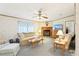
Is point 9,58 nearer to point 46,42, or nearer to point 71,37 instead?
point 46,42

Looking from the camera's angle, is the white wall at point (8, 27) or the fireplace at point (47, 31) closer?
the white wall at point (8, 27)

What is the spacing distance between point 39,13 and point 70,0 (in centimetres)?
65

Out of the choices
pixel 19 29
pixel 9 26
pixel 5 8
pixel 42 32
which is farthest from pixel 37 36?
pixel 5 8

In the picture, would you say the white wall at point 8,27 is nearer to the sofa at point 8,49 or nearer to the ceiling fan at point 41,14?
the sofa at point 8,49

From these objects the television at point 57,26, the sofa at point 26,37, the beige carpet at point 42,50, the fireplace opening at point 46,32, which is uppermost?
the television at point 57,26

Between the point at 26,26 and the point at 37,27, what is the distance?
232mm

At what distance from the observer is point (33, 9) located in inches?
88.3

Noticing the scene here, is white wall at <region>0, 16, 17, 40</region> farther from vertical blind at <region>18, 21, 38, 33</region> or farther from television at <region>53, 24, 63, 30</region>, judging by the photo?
television at <region>53, 24, 63, 30</region>

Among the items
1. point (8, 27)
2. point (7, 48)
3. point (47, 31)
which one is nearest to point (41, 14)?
point (47, 31)

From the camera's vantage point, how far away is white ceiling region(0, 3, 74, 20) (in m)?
2.19

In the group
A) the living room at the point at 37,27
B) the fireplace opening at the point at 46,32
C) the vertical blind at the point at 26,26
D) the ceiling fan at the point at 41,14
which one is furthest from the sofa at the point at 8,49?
the ceiling fan at the point at 41,14

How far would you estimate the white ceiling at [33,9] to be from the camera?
2.19m

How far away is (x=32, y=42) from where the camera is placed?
7.68ft

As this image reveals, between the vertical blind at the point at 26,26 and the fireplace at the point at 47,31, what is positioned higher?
the vertical blind at the point at 26,26
